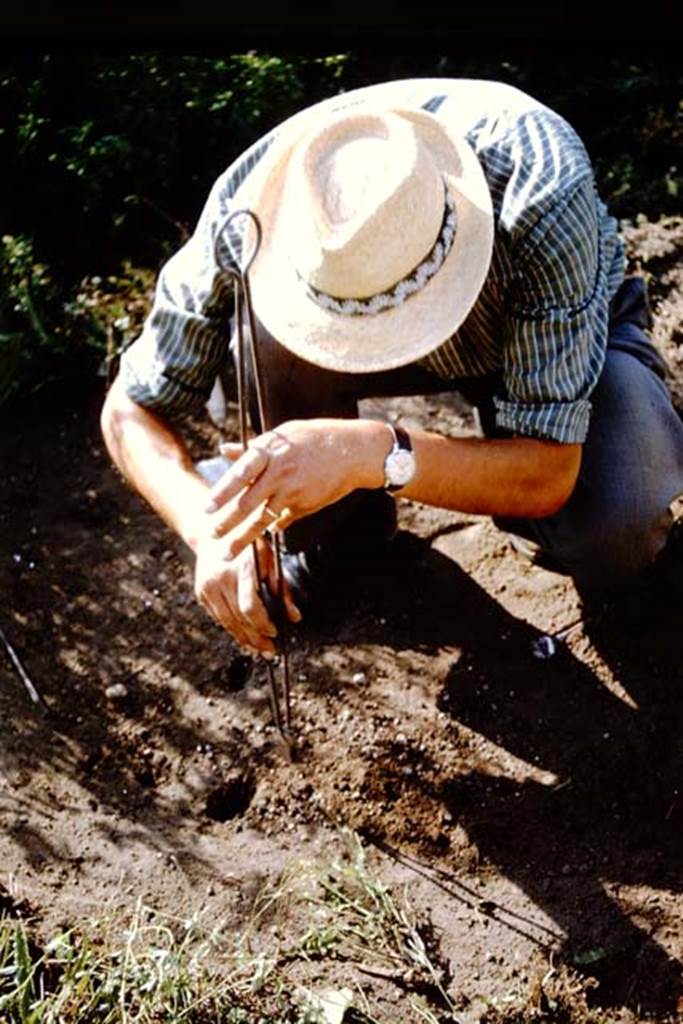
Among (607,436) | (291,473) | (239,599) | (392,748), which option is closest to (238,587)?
(239,599)

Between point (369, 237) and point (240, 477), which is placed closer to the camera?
point (369, 237)

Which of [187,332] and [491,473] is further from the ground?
[187,332]

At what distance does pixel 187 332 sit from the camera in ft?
8.46

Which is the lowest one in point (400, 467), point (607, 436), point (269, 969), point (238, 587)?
point (269, 969)

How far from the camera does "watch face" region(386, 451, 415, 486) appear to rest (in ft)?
7.59

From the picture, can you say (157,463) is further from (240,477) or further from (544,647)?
(544,647)

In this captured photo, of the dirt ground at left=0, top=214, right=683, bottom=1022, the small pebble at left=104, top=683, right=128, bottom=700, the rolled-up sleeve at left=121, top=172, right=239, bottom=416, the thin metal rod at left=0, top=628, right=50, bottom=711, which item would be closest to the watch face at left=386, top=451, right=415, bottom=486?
the rolled-up sleeve at left=121, top=172, right=239, bottom=416

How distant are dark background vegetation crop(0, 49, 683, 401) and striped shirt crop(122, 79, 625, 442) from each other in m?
1.13

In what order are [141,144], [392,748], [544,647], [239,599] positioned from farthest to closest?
[141,144] < [544,647] < [392,748] < [239,599]

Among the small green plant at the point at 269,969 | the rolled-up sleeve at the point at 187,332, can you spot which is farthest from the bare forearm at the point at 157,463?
the small green plant at the point at 269,969

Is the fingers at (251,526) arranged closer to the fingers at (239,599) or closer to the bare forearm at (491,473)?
the fingers at (239,599)

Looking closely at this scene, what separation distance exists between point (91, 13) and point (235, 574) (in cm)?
146

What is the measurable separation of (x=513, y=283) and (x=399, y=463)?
1.46 ft

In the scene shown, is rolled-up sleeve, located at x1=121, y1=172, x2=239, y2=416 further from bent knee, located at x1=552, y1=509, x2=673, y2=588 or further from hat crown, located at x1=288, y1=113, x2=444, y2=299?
bent knee, located at x1=552, y1=509, x2=673, y2=588
